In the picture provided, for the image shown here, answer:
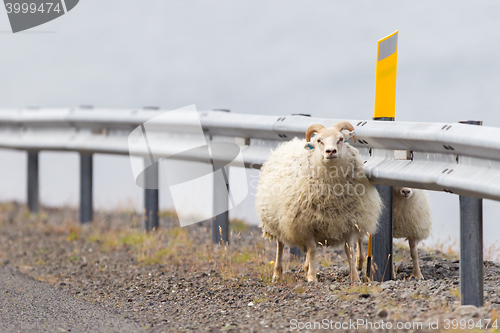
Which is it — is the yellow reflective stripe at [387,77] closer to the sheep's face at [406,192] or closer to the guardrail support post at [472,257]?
the sheep's face at [406,192]

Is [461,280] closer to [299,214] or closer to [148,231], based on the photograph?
[299,214]

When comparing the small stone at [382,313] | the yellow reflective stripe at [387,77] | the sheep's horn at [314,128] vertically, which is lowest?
the small stone at [382,313]

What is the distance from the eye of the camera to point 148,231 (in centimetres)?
912

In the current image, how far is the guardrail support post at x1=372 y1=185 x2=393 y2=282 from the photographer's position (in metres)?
5.61

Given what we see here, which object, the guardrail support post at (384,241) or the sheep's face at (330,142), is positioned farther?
the guardrail support post at (384,241)

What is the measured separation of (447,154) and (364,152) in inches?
48.6

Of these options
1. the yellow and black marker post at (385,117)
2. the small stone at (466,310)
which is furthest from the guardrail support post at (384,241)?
the small stone at (466,310)

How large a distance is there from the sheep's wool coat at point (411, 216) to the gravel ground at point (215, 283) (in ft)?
1.34

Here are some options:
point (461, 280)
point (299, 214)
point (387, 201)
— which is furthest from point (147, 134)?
point (461, 280)

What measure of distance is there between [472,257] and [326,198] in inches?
65.9

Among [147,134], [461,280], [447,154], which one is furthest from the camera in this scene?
[147,134]

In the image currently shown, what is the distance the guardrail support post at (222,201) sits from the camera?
797cm

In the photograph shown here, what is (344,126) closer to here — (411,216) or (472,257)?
(411,216)

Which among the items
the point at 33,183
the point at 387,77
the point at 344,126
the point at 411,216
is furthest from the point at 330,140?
the point at 33,183
